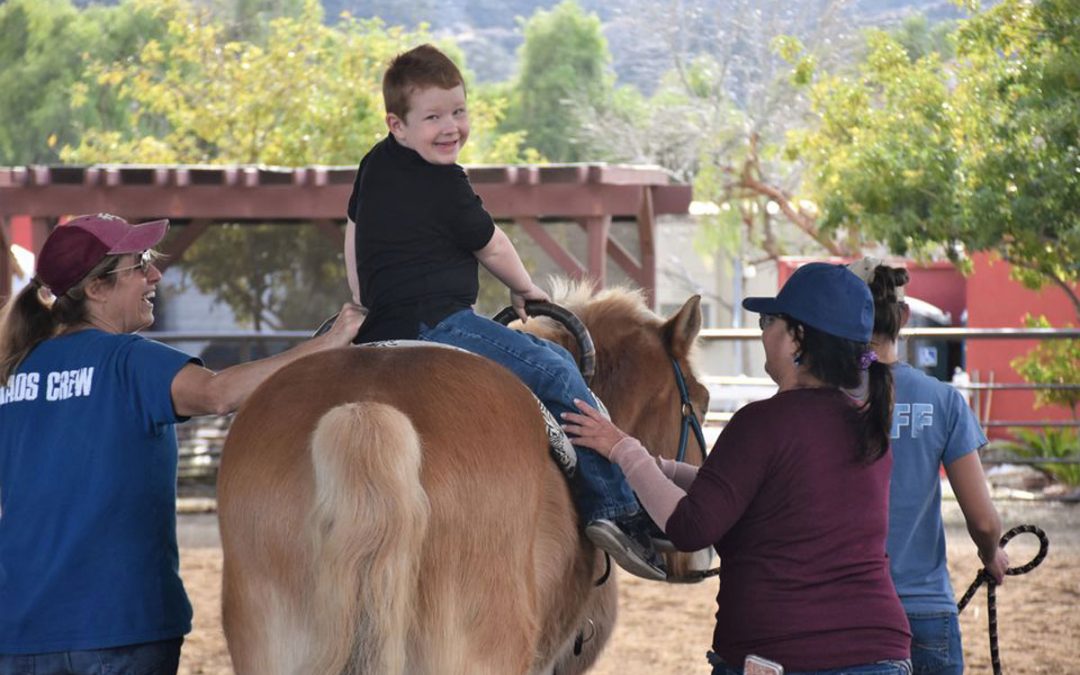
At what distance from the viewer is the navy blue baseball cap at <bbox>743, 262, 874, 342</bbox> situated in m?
2.94

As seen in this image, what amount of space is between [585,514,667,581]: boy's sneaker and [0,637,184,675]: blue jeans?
1.06 metres

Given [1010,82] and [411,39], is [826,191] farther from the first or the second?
[411,39]

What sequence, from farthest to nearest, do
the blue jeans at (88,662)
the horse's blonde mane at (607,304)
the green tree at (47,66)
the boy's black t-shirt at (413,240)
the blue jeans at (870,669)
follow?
the green tree at (47,66)
the horse's blonde mane at (607,304)
the boy's black t-shirt at (413,240)
the blue jeans at (88,662)
the blue jeans at (870,669)

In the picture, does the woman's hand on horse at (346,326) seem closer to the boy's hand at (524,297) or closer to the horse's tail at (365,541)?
the boy's hand at (524,297)

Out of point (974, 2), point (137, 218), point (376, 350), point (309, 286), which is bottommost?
point (309, 286)

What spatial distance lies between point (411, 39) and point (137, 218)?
77.1 ft

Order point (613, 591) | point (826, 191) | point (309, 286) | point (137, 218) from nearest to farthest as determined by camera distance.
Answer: point (613, 591) → point (137, 218) → point (309, 286) → point (826, 191)

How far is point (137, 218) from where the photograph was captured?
50.5 feet

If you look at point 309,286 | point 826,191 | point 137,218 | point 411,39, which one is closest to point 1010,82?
point 826,191

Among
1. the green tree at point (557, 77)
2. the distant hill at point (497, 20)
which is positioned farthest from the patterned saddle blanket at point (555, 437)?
the distant hill at point (497, 20)

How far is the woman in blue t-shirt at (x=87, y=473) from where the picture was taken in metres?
2.98

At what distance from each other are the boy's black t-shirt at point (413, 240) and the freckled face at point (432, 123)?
4 cm

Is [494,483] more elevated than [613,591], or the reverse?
[494,483]

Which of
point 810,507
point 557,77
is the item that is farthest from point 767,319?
point 557,77
